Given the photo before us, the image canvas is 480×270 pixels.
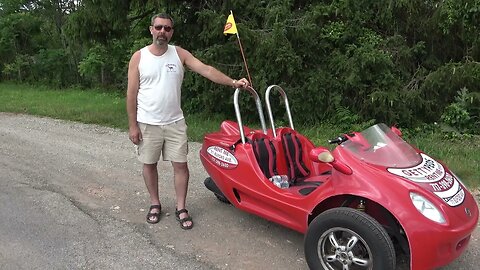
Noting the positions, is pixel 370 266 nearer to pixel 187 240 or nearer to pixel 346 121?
pixel 187 240

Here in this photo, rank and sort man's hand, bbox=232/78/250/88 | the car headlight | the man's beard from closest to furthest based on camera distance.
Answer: the car headlight
the man's beard
man's hand, bbox=232/78/250/88

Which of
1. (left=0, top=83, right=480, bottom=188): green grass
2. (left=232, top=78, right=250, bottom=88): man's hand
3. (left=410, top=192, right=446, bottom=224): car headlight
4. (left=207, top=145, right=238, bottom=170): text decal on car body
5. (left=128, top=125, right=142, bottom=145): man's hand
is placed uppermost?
(left=232, top=78, right=250, bottom=88): man's hand

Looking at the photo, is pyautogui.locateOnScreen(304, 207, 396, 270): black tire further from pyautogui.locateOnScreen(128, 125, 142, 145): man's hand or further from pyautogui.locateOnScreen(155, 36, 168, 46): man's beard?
pyautogui.locateOnScreen(155, 36, 168, 46): man's beard

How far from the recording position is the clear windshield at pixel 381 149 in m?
3.24

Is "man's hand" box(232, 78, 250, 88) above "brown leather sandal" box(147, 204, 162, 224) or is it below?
above

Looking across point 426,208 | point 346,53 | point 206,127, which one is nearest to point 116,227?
point 426,208

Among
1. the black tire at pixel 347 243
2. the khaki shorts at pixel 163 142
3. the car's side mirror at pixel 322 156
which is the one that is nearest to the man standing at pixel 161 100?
the khaki shorts at pixel 163 142

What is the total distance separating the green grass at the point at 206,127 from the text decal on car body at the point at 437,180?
2.31m

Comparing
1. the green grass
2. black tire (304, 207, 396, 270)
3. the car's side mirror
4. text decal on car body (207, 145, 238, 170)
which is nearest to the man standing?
text decal on car body (207, 145, 238, 170)

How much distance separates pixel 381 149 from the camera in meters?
3.33

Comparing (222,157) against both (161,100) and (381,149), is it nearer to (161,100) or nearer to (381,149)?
(161,100)

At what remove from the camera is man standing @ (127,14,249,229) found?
12.8 ft

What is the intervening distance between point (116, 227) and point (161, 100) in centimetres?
124

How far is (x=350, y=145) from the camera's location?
3.37m
